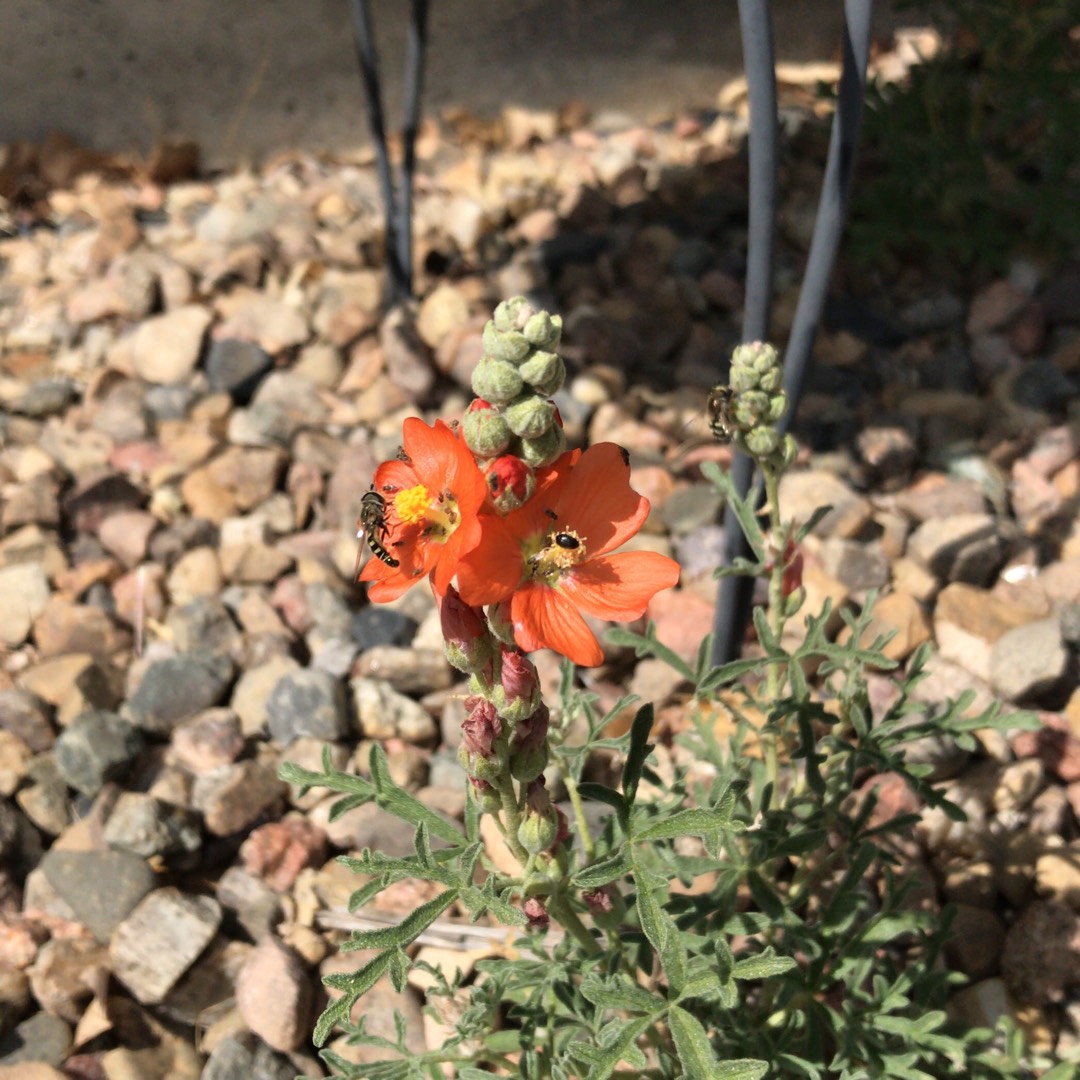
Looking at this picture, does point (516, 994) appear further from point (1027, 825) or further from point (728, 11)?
point (728, 11)

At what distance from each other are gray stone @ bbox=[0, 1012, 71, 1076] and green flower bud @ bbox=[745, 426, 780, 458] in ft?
6.51

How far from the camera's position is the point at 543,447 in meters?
1.71

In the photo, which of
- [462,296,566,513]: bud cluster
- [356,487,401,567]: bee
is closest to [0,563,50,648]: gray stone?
[356,487,401,567]: bee

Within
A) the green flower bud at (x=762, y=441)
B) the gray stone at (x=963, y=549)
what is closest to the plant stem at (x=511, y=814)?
the green flower bud at (x=762, y=441)

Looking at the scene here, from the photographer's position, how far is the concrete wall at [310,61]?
17.7 ft

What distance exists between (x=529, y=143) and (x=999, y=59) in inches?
86.1

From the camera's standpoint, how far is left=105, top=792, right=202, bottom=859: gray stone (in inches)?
119

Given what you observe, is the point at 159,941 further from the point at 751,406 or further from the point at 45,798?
the point at 751,406

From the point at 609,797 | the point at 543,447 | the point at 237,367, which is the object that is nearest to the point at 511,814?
the point at 609,797

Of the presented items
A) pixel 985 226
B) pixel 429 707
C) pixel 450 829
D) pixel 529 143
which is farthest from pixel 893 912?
pixel 529 143

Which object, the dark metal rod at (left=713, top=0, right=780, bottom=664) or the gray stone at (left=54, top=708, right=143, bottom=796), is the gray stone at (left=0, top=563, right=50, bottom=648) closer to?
the gray stone at (left=54, top=708, right=143, bottom=796)

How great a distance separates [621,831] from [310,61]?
4.69m

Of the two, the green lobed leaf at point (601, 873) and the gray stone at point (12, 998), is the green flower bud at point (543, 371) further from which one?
the gray stone at point (12, 998)

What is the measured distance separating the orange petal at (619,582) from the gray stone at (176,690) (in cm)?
195
